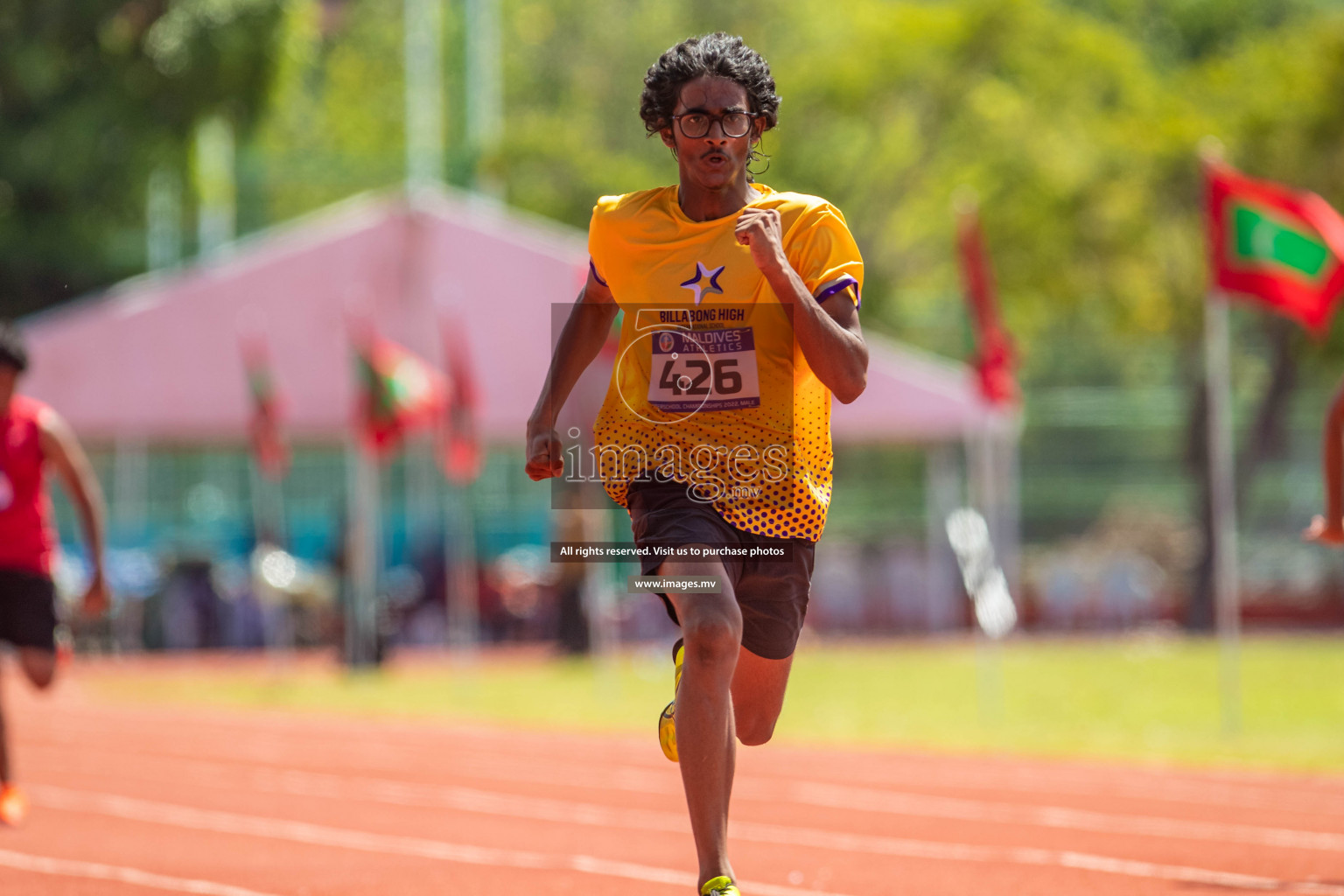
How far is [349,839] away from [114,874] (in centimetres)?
130

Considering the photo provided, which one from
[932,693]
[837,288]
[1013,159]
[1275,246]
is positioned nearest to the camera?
[837,288]

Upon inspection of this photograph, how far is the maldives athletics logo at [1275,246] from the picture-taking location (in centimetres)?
1303

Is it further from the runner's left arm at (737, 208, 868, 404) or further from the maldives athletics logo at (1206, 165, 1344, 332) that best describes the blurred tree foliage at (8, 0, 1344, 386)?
the runner's left arm at (737, 208, 868, 404)

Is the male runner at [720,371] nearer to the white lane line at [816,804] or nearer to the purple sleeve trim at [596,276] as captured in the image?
the purple sleeve trim at [596,276]

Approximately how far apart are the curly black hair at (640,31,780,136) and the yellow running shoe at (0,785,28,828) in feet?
16.1

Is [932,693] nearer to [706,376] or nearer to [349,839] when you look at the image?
[349,839]

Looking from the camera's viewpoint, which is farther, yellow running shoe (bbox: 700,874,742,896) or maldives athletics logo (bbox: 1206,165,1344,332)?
maldives athletics logo (bbox: 1206,165,1344,332)

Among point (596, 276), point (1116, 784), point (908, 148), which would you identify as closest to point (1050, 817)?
point (1116, 784)

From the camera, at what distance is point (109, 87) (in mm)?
29719

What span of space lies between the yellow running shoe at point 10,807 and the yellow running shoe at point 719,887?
15.8ft

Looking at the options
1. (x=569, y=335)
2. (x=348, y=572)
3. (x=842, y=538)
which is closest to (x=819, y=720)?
(x=348, y=572)

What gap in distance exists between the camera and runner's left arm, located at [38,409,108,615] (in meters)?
8.52

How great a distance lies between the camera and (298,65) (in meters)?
31.1

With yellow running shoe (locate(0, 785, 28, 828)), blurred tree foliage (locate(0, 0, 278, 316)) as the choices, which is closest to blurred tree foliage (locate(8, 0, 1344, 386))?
blurred tree foliage (locate(0, 0, 278, 316))
